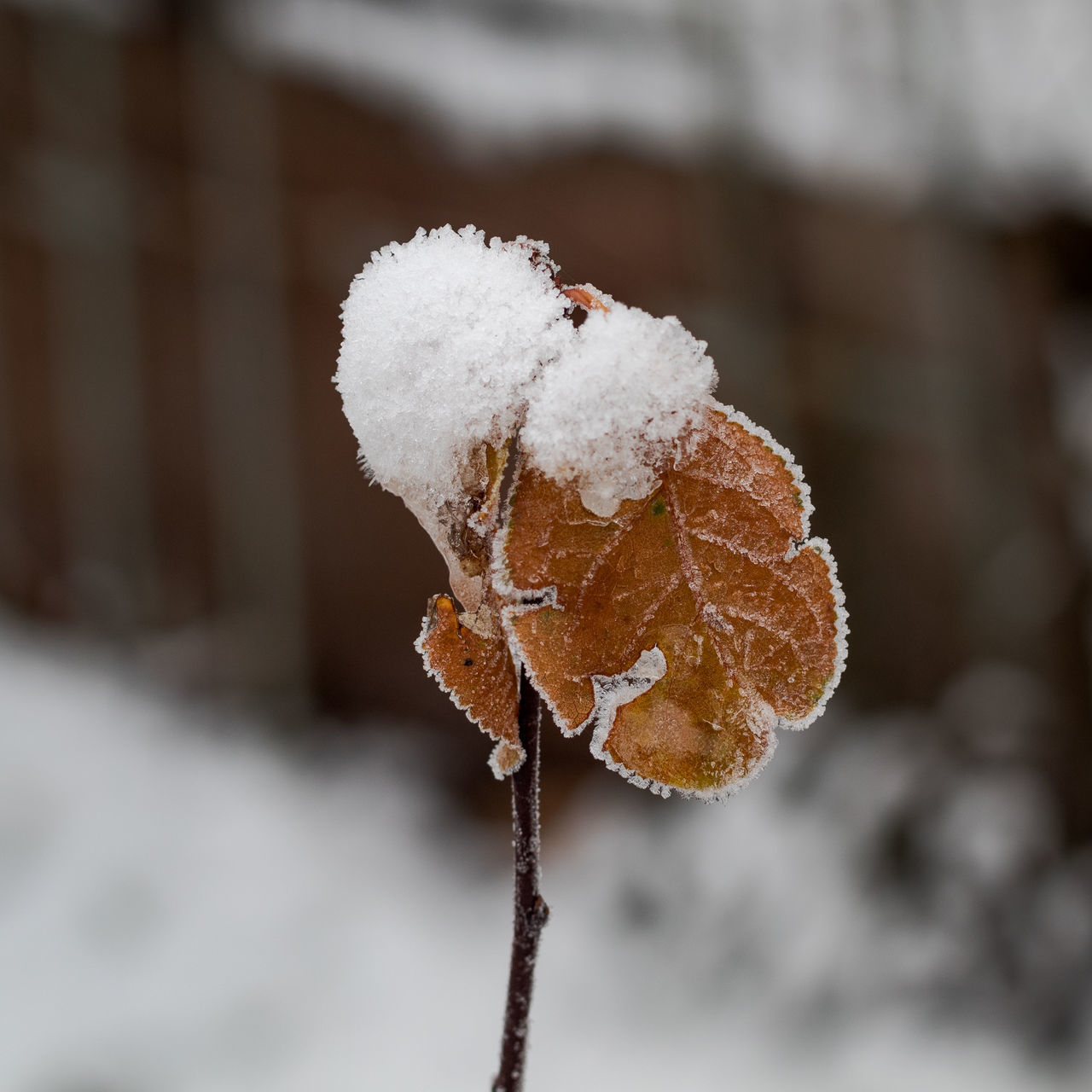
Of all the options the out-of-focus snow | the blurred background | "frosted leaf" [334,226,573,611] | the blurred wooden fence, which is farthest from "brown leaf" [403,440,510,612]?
the out-of-focus snow

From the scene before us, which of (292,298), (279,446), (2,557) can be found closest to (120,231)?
(292,298)

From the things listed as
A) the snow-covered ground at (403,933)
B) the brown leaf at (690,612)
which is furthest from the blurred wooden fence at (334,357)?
the brown leaf at (690,612)

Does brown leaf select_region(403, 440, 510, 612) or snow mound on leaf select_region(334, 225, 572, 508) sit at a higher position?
snow mound on leaf select_region(334, 225, 572, 508)

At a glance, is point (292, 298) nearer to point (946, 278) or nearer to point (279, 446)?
point (279, 446)

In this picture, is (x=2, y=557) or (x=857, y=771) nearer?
(x=857, y=771)

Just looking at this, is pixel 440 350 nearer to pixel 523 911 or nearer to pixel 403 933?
pixel 523 911

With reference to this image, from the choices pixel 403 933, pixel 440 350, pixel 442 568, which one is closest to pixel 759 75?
pixel 442 568

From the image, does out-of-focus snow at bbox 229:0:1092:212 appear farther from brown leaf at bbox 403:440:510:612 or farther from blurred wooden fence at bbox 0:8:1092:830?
brown leaf at bbox 403:440:510:612
